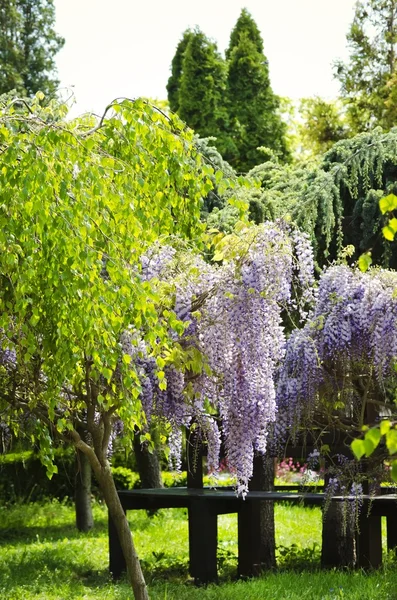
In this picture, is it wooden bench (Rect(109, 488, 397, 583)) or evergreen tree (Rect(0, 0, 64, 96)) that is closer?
wooden bench (Rect(109, 488, 397, 583))

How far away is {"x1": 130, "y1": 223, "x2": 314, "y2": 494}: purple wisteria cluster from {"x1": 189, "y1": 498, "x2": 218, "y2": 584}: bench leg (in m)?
1.09

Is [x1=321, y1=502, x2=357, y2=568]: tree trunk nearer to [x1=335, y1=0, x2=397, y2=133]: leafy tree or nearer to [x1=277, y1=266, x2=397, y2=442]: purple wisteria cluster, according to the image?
[x1=277, y1=266, x2=397, y2=442]: purple wisteria cluster

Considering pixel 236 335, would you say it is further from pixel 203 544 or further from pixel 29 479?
pixel 29 479

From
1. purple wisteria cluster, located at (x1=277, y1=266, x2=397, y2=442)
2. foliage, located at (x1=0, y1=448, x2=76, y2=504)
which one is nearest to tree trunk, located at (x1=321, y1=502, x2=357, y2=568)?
purple wisteria cluster, located at (x1=277, y1=266, x2=397, y2=442)

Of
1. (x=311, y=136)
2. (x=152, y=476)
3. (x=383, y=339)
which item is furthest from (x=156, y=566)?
(x=311, y=136)

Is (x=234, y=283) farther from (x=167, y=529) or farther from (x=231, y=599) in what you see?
(x=167, y=529)

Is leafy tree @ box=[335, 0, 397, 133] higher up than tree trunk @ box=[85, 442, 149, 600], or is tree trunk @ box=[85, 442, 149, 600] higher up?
leafy tree @ box=[335, 0, 397, 133]

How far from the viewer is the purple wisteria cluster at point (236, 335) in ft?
18.2

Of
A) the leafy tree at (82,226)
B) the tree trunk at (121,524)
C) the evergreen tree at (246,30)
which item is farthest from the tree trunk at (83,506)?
the evergreen tree at (246,30)

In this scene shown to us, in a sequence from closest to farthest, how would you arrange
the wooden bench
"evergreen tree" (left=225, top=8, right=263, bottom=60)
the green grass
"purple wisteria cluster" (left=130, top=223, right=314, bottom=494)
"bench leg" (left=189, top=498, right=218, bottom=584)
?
"purple wisteria cluster" (left=130, top=223, right=314, bottom=494), the green grass, the wooden bench, "bench leg" (left=189, top=498, right=218, bottom=584), "evergreen tree" (left=225, top=8, right=263, bottom=60)

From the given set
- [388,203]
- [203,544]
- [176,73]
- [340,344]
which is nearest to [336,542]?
[203,544]

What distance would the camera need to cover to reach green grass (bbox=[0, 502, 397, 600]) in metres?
6.49

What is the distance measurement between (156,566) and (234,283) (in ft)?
11.7

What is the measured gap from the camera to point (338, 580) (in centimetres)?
670
